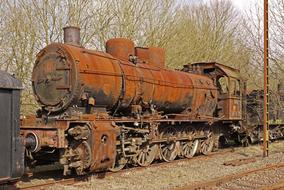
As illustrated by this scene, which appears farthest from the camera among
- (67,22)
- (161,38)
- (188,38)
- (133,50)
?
(188,38)

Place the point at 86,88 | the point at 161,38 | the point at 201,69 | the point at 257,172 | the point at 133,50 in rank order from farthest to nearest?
the point at 161,38 < the point at 201,69 < the point at 133,50 < the point at 257,172 < the point at 86,88

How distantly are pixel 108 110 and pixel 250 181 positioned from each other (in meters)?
4.18

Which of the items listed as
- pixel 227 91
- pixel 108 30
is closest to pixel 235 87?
pixel 227 91

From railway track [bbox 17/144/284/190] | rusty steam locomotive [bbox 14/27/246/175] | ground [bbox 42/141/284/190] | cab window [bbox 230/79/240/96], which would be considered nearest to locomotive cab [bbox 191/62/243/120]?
cab window [bbox 230/79/240/96]

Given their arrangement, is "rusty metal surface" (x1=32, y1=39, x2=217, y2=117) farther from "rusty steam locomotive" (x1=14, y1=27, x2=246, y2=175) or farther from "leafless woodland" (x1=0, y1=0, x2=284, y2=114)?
"leafless woodland" (x1=0, y1=0, x2=284, y2=114)

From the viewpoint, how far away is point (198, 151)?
1609 cm

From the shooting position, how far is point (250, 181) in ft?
33.1

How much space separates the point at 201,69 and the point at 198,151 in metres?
3.91

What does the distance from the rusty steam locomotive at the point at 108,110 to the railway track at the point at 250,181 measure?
2475 millimetres

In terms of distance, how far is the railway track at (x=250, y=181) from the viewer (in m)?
9.11

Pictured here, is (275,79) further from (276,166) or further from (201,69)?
(276,166)

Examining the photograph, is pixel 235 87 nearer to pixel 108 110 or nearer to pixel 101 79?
pixel 108 110

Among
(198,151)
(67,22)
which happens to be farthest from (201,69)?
(67,22)

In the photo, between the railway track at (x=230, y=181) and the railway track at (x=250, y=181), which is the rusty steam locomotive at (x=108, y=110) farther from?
the railway track at (x=250, y=181)
